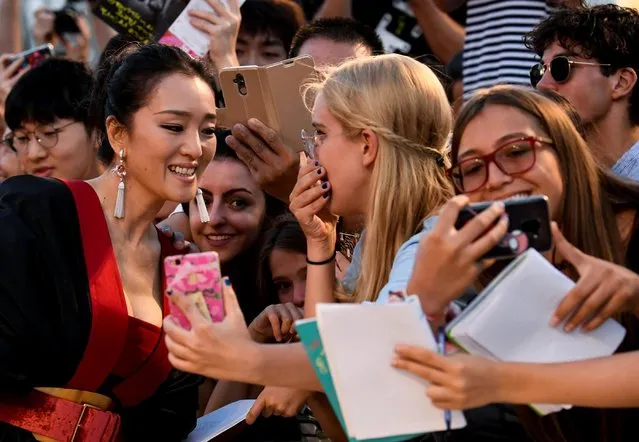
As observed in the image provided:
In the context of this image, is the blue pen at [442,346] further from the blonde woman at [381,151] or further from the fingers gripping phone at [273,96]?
the fingers gripping phone at [273,96]

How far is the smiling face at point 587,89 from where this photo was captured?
3.66 m

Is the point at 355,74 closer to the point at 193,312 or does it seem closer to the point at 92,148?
the point at 193,312

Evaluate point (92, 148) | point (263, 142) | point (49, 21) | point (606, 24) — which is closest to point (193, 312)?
point (263, 142)

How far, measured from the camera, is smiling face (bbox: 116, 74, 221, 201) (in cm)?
360

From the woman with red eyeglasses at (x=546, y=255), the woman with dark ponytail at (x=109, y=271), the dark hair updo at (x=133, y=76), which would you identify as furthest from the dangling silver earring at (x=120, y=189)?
the woman with red eyeglasses at (x=546, y=255)

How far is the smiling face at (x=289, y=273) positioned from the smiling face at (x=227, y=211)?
313 mm

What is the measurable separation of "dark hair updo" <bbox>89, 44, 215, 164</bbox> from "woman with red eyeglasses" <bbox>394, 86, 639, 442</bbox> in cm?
111

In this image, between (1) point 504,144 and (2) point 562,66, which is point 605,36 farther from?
(1) point 504,144

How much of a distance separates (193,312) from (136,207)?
1302 mm

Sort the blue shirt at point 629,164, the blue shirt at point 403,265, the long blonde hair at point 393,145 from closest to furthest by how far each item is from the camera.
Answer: the blue shirt at point 403,265 → the long blonde hair at point 393,145 → the blue shirt at point 629,164

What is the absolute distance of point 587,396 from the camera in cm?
226

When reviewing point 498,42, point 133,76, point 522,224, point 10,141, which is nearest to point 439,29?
point 498,42

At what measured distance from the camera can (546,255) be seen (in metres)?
2.58

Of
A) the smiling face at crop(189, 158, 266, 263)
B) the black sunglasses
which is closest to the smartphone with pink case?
the smiling face at crop(189, 158, 266, 263)
